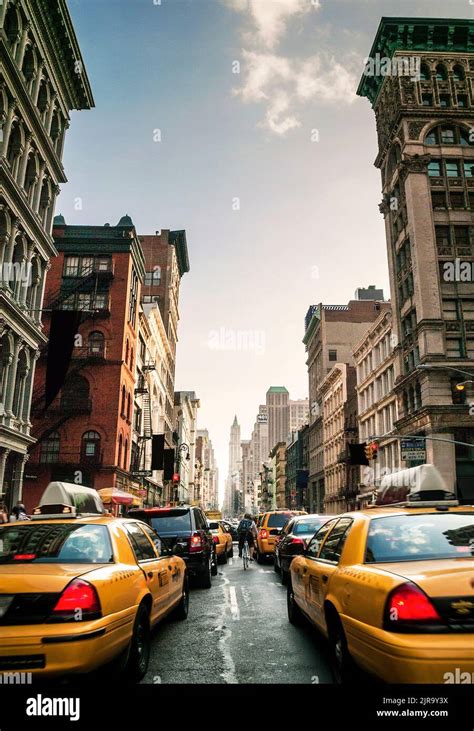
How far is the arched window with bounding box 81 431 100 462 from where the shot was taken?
35688mm

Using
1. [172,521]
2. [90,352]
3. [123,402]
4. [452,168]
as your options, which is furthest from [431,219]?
[172,521]

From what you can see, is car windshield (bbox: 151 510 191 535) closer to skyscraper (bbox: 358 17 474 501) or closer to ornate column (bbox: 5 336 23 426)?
ornate column (bbox: 5 336 23 426)

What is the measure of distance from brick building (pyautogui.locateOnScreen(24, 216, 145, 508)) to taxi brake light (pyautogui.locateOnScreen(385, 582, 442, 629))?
104 feet

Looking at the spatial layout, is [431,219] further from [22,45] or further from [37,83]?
[22,45]

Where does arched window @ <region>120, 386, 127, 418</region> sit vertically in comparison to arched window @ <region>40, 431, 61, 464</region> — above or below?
above

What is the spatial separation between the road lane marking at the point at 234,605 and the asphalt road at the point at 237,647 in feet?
0.06

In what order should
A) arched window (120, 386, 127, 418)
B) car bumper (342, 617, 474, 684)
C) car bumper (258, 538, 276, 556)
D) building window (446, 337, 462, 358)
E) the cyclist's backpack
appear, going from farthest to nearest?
building window (446, 337, 462, 358), arched window (120, 386, 127, 418), the cyclist's backpack, car bumper (258, 538, 276, 556), car bumper (342, 617, 474, 684)

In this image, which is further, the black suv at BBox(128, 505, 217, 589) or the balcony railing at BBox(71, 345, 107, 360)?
the balcony railing at BBox(71, 345, 107, 360)

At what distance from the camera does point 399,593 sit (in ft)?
11.8

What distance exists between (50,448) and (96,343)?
25.6ft

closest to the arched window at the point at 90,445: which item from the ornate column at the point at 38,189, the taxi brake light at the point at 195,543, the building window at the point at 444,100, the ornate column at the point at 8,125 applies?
the ornate column at the point at 38,189

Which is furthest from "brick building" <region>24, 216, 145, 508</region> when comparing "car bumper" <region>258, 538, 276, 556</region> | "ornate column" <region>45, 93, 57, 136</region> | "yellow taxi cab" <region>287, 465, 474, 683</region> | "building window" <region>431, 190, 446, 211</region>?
"yellow taxi cab" <region>287, 465, 474, 683</region>

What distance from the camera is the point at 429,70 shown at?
47188 millimetres

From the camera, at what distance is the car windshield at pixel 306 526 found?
467 inches
